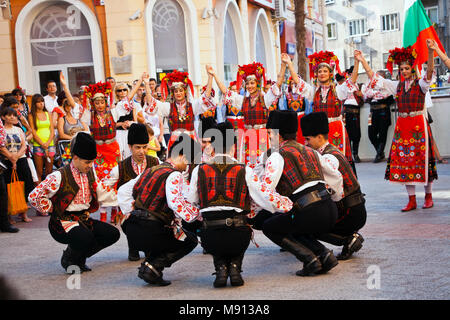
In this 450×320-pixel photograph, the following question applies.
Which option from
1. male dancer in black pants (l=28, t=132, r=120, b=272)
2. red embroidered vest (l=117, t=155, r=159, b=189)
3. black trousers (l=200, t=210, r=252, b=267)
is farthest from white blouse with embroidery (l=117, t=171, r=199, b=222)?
red embroidered vest (l=117, t=155, r=159, b=189)

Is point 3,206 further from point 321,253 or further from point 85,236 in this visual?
point 321,253

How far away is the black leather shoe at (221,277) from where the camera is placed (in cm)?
509

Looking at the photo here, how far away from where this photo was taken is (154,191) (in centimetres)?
529

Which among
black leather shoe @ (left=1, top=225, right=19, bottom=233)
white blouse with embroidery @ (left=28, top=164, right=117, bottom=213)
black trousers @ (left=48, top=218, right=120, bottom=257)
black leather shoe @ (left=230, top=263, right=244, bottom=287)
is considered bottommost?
black leather shoe @ (left=1, top=225, right=19, bottom=233)

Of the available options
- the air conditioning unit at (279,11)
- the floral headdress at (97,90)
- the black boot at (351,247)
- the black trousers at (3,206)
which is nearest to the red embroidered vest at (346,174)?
the black boot at (351,247)

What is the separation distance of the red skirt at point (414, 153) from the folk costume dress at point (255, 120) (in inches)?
69.3

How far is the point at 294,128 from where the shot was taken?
18.5 ft

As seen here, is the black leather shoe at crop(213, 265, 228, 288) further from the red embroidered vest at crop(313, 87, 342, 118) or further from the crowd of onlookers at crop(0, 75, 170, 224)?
the crowd of onlookers at crop(0, 75, 170, 224)

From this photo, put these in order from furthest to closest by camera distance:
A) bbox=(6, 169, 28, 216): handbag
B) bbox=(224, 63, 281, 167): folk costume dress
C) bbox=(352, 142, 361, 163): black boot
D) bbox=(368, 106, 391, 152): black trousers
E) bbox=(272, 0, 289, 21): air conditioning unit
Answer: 1. bbox=(272, 0, 289, 21): air conditioning unit
2. bbox=(352, 142, 361, 163): black boot
3. bbox=(368, 106, 391, 152): black trousers
4. bbox=(224, 63, 281, 167): folk costume dress
5. bbox=(6, 169, 28, 216): handbag

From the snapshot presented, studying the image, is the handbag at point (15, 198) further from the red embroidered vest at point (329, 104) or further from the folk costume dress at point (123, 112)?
the red embroidered vest at point (329, 104)

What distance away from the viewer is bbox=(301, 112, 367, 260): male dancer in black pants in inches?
233

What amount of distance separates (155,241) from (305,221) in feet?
3.83

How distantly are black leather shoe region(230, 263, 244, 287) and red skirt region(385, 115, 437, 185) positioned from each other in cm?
398
